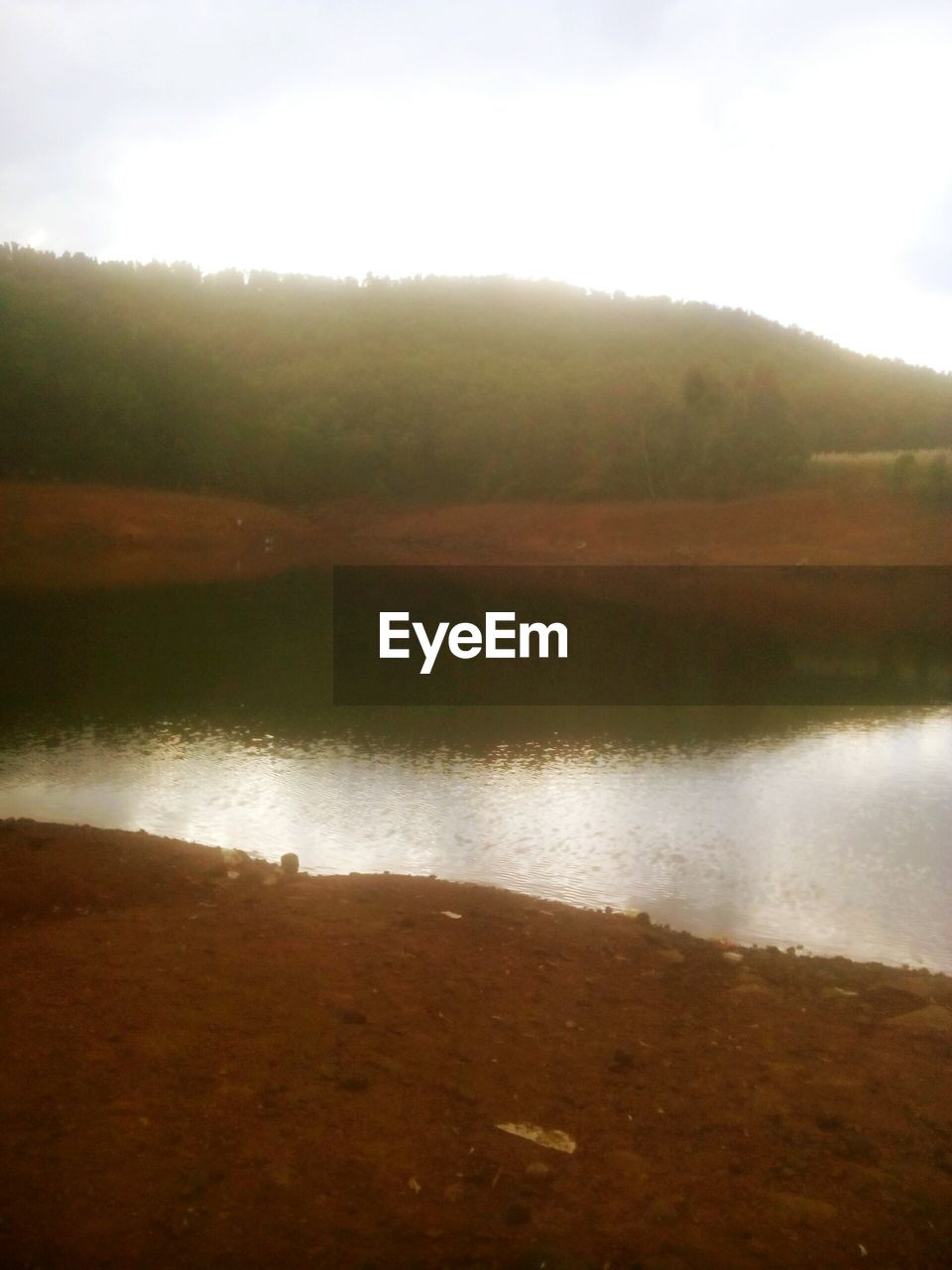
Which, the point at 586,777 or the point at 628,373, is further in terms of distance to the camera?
the point at 628,373

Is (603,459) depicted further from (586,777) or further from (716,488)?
(586,777)

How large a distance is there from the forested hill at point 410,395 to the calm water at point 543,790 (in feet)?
86.2

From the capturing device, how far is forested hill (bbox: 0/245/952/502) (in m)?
38.9

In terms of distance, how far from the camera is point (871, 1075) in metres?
4.10

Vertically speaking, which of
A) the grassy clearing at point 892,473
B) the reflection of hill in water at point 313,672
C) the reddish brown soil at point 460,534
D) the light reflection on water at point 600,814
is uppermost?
the grassy clearing at point 892,473

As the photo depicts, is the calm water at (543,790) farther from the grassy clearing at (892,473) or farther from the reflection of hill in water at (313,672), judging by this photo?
the grassy clearing at (892,473)

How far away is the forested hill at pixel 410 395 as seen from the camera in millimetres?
38875

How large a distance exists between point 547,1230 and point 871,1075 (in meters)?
1.74

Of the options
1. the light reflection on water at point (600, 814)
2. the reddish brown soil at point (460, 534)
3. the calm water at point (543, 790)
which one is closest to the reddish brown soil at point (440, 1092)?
the light reflection on water at point (600, 814)

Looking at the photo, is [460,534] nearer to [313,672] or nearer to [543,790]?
[313,672]

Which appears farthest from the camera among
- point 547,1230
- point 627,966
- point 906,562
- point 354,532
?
point 354,532

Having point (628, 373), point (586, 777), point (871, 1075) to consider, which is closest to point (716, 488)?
point (628, 373)

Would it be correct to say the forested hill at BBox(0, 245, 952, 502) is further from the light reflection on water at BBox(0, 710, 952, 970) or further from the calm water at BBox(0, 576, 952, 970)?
the light reflection on water at BBox(0, 710, 952, 970)

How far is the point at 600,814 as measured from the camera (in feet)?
29.0
